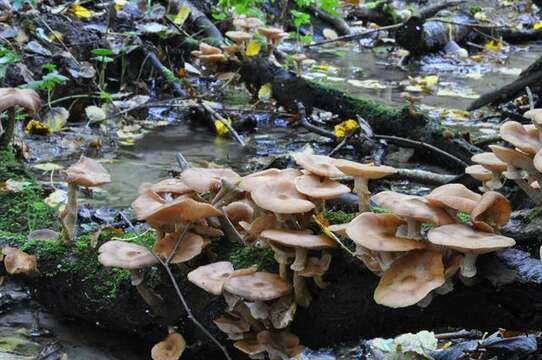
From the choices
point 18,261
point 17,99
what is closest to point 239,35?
point 17,99

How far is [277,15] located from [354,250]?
10026 mm

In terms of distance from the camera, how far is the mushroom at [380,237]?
2.24 metres

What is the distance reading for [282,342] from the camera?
2697mm

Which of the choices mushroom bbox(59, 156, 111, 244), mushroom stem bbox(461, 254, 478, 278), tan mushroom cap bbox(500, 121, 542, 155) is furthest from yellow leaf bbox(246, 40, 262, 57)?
mushroom stem bbox(461, 254, 478, 278)

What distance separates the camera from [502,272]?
2.35 meters

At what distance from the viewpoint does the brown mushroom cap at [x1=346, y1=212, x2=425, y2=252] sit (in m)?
2.23

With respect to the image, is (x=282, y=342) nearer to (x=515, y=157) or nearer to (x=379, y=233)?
(x=379, y=233)

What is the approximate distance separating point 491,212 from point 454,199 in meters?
0.18

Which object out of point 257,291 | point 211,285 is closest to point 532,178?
point 257,291

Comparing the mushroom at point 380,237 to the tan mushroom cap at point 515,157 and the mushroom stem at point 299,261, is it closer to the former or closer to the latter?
the mushroom stem at point 299,261

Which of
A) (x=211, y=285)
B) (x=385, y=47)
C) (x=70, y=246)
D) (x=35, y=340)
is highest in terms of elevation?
(x=211, y=285)

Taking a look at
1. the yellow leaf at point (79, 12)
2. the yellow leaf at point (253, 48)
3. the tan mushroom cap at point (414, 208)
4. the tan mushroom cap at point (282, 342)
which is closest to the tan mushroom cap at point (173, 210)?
the tan mushroom cap at point (282, 342)

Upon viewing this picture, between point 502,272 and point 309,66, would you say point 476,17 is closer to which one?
point 309,66

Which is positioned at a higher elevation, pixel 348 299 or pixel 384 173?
pixel 384 173
